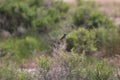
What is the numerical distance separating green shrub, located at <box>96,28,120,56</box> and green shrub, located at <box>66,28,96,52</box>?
0.40 meters

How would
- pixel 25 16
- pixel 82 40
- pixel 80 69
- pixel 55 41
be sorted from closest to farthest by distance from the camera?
pixel 80 69 < pixel 55 41 < pixel 82 40 < pixel 25 16

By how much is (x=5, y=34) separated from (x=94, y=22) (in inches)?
114

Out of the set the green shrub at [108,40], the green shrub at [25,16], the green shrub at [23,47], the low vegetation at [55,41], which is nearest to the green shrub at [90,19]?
the low vegetation at [55,41]

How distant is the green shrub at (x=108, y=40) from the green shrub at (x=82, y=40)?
15.9 inches

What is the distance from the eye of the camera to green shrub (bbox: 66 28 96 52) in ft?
38.2

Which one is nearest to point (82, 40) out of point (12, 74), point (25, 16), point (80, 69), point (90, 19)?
point (90, 19)

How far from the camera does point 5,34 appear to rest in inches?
569

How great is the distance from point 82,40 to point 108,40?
777mm

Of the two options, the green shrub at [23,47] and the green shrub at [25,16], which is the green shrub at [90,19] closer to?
the green shrub at [25,16]

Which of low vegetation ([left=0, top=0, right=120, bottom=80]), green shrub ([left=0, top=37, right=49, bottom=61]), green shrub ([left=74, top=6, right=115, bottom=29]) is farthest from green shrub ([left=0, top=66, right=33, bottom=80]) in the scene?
green shrub ([left=74, top=6, right=115, bottom=29])

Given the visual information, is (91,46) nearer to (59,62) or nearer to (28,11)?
(59,62)

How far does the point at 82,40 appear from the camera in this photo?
38.8ft

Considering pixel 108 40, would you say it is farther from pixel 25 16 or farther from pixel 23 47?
pixel 25 16

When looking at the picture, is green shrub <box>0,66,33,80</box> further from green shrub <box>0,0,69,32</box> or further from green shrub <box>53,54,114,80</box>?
green shrub <box>0,0,69,32</box>
